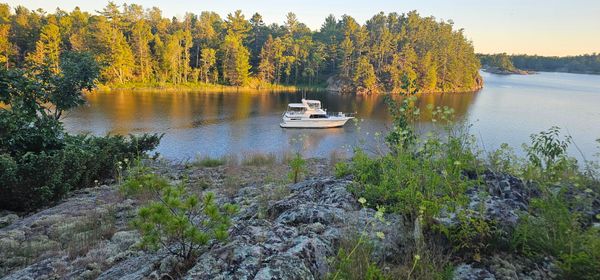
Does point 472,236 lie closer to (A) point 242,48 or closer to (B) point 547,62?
(A) point 242,48

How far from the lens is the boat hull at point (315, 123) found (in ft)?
105

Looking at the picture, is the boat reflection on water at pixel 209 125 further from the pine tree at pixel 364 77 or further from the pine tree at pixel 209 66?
the pine tree at pixel 364 77

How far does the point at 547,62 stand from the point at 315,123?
205195 millimetres

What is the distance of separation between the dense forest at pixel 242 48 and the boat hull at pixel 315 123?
22892 mm

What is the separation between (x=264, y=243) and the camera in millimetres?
2797

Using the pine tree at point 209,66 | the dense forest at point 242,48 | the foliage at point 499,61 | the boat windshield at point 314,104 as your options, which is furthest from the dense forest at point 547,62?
the boat windshield at point 314,104

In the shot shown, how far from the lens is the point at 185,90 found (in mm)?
58125

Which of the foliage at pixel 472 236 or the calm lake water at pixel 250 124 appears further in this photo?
the calm lake water at pixel 250 124

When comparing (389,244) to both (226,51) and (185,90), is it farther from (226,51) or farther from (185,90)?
(226,51)

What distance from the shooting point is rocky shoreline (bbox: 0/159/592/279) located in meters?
2.56

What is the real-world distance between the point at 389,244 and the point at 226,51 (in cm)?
Answer: 6495

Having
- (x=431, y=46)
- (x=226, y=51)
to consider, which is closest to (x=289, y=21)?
(x=226, y=51)

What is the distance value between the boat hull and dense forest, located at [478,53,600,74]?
6310 inches

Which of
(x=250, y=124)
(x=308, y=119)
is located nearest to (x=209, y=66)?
(x=250, y=124)
